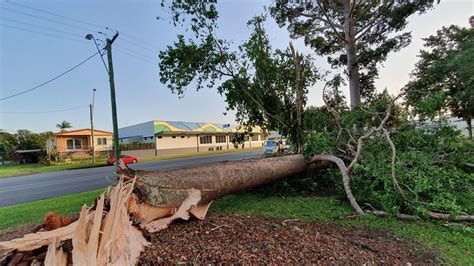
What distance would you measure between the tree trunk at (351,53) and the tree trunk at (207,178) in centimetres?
606

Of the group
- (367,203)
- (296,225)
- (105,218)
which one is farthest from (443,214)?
(105,218)

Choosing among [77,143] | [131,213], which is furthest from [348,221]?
[77,143]

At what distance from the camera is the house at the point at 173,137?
95.8 ft

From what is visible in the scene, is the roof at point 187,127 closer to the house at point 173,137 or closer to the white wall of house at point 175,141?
the house at point 173,137

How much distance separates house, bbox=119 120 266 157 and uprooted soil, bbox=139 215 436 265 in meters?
23.7

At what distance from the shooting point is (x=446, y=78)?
12.1 metres

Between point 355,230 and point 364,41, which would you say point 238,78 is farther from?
point 364,41

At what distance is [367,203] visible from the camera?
3779mm

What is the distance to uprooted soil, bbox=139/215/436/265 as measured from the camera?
201cm

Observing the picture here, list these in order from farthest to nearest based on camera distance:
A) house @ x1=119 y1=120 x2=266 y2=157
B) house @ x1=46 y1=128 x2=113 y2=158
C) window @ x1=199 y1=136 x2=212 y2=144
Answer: window @ x1=199 y1=136 x2=212 y2=144 < house @ x1=119 y1=120 x2=266 y2=157 < house @ x1=46 y1=128 x2=113 y2=158

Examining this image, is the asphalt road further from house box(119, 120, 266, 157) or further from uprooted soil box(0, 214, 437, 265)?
house box(119, 120, 266, 157)

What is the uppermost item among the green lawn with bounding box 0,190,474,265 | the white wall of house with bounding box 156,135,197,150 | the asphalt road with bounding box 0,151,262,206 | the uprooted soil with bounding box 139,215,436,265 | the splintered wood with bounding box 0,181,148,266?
the white wall of house with bounding box 156,135,197,150

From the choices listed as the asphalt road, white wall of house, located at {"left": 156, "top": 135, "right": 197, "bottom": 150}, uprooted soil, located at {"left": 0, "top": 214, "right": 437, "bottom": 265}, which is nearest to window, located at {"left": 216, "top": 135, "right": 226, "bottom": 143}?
white wall of house, located at {"left": 156, "top": 135, "right": 197, "bottom": 150}

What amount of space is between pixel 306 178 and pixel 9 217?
587 centimetres
